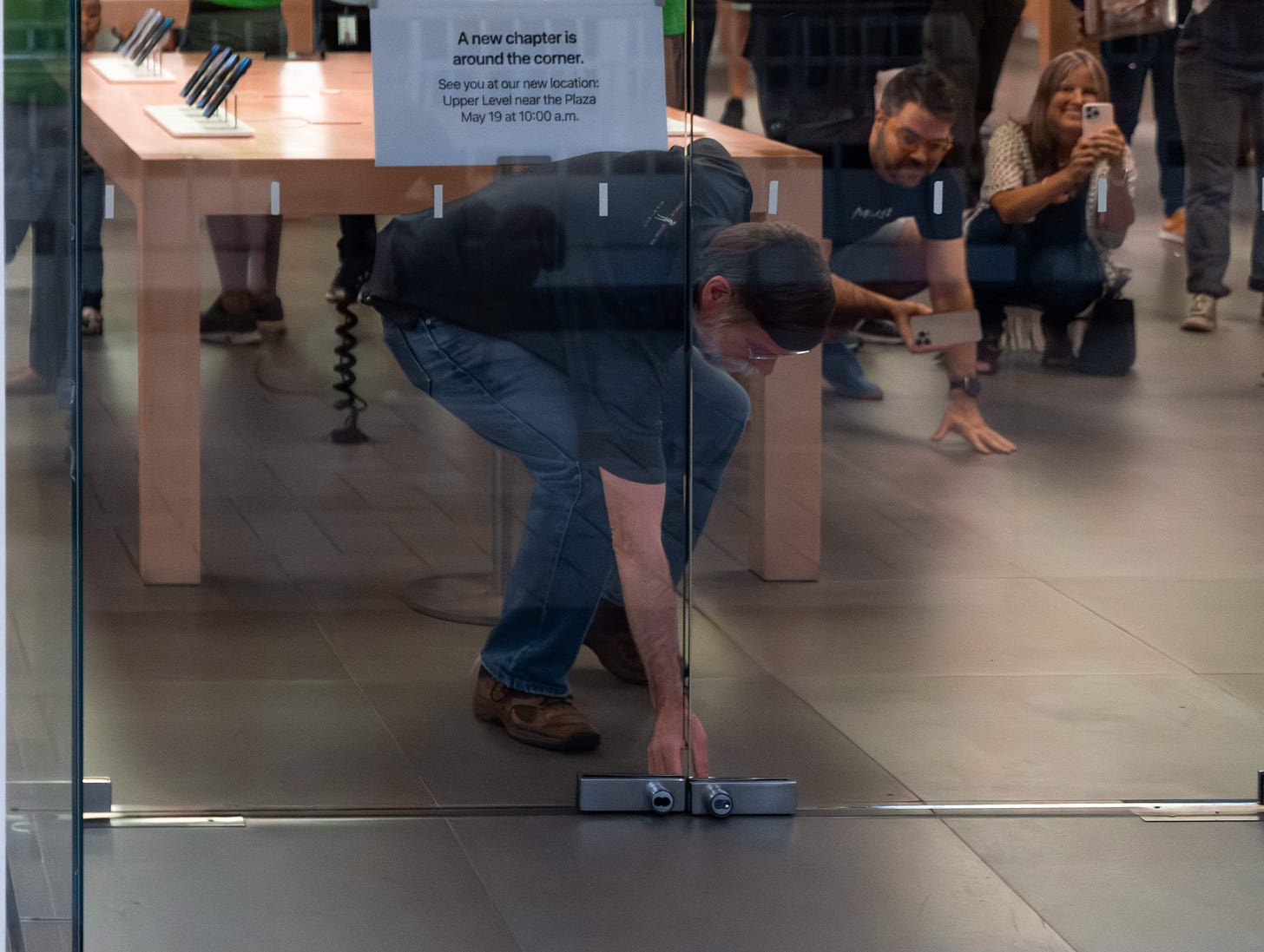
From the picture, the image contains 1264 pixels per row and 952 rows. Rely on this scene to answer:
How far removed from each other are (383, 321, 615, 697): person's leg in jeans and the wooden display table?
29 centimetres

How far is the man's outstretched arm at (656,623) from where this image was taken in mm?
3449

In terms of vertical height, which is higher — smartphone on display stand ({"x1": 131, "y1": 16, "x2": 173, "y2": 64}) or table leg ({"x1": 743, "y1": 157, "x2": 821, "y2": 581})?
smartphone on display stand ({"x1": 131, "y1": 16, "x2": 173, "y2": 64})

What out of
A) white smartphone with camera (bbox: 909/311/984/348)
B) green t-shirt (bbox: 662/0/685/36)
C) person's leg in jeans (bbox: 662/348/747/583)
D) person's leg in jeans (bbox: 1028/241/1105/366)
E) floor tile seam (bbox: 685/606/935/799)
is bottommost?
floor tile seam (bbox: 685/606/935/799)

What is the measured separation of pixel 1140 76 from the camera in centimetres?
342

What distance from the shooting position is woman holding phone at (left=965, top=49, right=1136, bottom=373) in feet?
11.2

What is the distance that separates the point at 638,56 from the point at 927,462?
0.98m

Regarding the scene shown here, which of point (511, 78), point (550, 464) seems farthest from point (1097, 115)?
point (550, 464)

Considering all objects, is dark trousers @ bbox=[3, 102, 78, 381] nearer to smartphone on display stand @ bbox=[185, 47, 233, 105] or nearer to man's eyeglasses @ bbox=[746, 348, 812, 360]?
smartphone on display stand @ bbox=[185, 47, 233, 105]

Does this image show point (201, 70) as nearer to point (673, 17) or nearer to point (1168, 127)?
point (673, 17)

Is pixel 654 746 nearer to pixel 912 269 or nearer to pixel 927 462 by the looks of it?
pixel 927 462

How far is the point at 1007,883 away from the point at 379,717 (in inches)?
47.8

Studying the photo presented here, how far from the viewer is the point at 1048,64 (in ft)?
11.1

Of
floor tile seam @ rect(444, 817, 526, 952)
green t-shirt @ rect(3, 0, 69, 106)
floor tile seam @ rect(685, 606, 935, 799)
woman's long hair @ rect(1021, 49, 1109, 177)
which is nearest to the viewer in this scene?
green t-shirt @ rect(3, 0, 69, 106)

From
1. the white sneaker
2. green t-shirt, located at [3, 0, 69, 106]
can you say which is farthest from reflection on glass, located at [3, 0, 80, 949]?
the white sneaker
